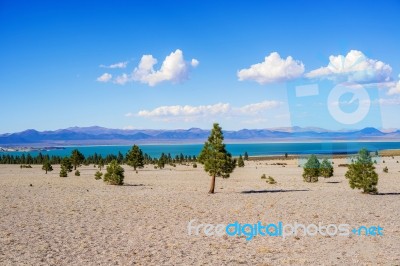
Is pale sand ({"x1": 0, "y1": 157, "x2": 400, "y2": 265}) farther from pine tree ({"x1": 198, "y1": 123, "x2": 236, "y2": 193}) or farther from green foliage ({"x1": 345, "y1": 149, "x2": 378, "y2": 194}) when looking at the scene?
pine tree ({"x1": 198, "y1": 123, "x2": 236, "y2": 193})

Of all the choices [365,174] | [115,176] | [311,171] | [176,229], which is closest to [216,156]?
[365,174]

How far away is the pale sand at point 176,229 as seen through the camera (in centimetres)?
1577

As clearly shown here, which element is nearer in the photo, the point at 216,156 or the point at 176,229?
the point at 176,229

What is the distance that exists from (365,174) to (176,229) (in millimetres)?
24016

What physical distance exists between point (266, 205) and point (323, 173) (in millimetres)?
32487

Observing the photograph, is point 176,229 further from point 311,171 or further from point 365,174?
point 311,171

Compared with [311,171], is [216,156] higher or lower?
higher

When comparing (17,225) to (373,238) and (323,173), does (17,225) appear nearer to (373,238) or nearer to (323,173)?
(373,238)

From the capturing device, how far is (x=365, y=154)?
122ft

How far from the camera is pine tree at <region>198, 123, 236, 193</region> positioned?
3750 cm

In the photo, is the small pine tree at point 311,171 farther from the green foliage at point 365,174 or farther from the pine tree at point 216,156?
the pine tree at point 216,156

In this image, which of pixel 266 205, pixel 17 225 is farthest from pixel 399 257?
pixel 17 225

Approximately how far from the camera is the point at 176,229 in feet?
70.5

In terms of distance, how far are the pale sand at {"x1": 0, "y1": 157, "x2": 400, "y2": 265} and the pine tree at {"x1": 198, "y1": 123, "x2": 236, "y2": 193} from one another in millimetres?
2836
